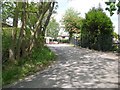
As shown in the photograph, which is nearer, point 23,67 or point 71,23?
point 23,67

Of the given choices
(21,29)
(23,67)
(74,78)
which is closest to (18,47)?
(21,29)

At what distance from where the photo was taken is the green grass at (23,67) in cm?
1282

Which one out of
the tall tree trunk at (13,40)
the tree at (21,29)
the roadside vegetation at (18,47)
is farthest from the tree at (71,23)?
the tall tree trunk at (13,40)

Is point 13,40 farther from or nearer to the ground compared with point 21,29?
nearer to the ground

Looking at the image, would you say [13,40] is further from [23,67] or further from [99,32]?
[99,32]

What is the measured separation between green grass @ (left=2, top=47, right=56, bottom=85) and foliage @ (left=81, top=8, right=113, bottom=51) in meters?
10.9

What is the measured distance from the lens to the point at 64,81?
38.5ft

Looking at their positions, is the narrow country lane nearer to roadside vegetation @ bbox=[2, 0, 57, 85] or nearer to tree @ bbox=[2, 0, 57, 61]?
roadside vegetation @ bbox=[2, 0, 57, 85]

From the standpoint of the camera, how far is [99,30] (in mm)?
29125

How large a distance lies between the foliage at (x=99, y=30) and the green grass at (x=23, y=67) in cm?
1087

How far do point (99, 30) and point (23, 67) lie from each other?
15713 mm

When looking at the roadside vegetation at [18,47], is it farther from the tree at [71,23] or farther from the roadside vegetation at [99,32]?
the tree at [71,23]

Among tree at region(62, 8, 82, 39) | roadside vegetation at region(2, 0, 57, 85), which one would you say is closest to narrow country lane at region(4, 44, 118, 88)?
roadside vegetation at region(2, 0, 57, 85)

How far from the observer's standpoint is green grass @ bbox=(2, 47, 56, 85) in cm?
1282
